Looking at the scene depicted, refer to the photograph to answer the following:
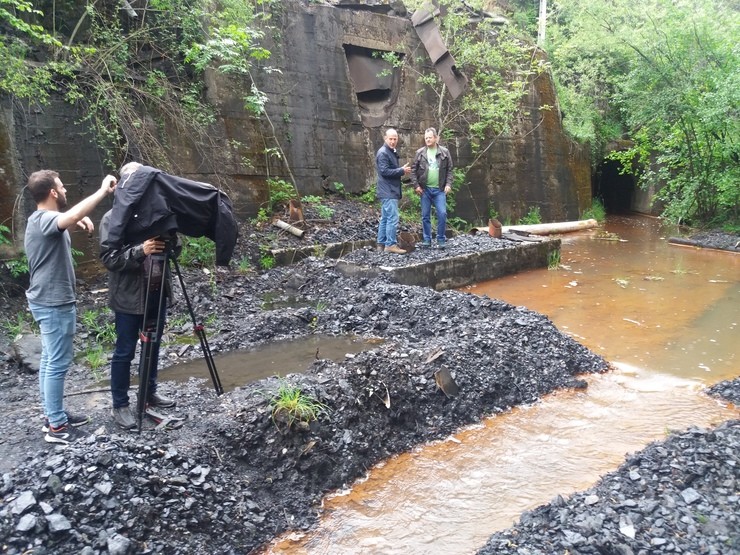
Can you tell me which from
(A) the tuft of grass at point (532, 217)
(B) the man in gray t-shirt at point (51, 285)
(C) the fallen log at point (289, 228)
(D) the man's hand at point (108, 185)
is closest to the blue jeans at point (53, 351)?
(B) the man in gray t-shirt at point (51, 285)

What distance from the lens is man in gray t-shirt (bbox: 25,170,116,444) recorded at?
349cm

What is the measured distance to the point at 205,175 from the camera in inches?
376

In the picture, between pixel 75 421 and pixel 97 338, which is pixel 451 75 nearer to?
pixel 97 338

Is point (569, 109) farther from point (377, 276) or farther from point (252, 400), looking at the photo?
point (252, 400)

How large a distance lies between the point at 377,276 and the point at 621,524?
5559 millimetres

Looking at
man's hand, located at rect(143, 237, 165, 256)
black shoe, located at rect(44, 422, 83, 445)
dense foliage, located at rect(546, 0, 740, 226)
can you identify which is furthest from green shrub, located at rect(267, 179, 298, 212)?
dense foliage, located at rect(546, 0, 740, 226)

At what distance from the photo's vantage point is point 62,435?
3.64 meters

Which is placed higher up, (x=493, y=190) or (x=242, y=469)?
Answer: (x=493, y=190)

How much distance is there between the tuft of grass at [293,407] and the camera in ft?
12.7

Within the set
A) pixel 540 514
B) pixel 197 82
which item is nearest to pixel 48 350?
pixel 540 514

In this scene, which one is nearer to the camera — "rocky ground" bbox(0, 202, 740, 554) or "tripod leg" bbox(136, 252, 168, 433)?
"rocky ground" bbox(0, 202, 740, 554)

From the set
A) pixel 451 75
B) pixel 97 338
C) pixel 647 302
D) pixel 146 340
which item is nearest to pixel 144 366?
pixel 146 340

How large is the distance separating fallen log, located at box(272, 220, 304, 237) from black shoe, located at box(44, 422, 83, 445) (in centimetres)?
660

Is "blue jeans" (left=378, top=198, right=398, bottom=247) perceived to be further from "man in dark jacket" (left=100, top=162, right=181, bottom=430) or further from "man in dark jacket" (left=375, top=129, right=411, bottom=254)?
"man in dark jacket" (left=100, top=162, right=181, bottom=430)
